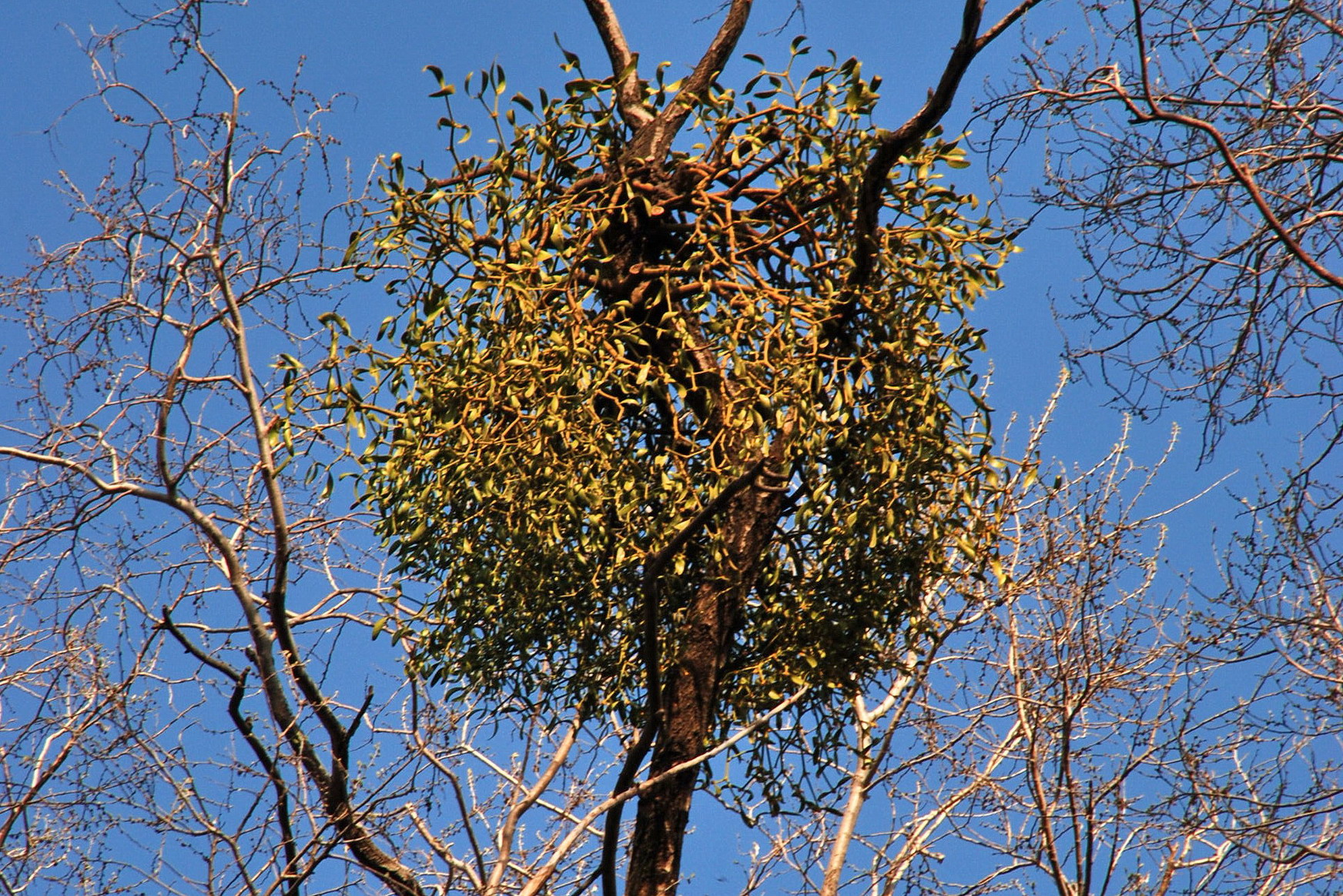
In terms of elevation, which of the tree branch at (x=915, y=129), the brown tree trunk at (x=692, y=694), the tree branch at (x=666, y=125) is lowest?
the brown tree trunk at (x=692, y=694)

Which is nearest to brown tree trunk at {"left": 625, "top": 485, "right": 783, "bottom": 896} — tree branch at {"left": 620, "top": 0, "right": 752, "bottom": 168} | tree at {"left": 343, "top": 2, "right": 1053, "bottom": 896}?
tree at {"left": 343, "top": 2, "right": 1053, "bottom": 896}

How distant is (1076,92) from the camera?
2.89 m

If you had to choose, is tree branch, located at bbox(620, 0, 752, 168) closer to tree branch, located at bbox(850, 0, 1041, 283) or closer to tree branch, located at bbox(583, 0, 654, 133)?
tree branch, located at bbox(583, 0, 654, 133)

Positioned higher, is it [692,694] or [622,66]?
[622,66]

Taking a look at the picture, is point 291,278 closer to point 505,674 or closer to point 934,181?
point 505,674

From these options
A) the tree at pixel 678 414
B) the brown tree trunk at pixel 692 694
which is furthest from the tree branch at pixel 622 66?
the brown tree trunk at pixel 692 694

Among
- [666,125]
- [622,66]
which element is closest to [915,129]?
[666,125]

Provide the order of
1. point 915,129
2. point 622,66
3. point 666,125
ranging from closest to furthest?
point 915,129 → point 666,125 → point 622,66

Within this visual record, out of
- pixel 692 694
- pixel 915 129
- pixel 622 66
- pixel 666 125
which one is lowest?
pixel 692 694

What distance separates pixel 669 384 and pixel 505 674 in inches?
31.8

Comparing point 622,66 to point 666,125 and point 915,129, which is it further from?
point 915,129

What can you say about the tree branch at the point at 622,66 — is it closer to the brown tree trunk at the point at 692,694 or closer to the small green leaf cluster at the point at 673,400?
the small green leaf cluster at the point at 673,400

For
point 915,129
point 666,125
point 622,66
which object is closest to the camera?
point 915,129

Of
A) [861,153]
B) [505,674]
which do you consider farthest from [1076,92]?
[505,674]
